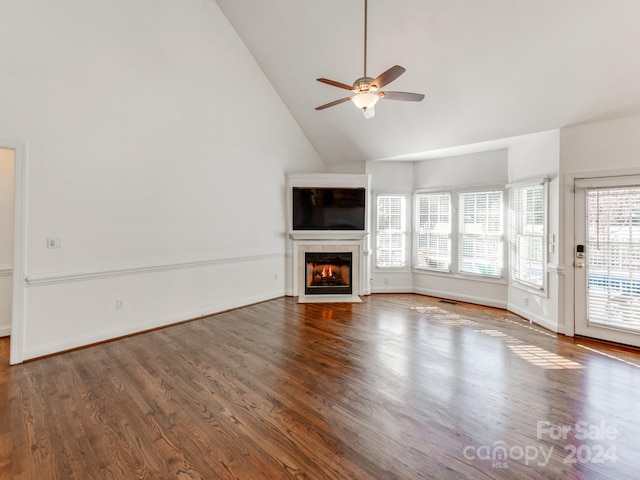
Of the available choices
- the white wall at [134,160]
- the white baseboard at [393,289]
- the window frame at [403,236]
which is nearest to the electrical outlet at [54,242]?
the white wall at [134,160]

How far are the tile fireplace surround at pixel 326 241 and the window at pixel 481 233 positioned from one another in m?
1.85

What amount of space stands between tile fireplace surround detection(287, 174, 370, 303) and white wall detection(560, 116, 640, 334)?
3.04 m

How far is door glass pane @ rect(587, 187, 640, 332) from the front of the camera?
3.68m

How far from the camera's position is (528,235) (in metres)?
4.82

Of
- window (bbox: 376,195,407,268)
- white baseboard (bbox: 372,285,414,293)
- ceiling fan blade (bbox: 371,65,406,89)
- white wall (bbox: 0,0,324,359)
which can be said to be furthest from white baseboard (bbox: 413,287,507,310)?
ceiling fan blade (bbox: 371,65,406,89)

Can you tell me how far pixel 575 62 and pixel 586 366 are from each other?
3.24m

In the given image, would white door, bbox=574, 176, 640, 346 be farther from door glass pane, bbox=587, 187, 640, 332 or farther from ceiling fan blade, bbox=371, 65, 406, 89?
ceiling fan blade, bbox=371, 65, 406, 89

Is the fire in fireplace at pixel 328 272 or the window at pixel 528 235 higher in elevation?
the window at pixel 528 235

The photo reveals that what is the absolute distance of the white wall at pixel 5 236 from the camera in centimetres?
398

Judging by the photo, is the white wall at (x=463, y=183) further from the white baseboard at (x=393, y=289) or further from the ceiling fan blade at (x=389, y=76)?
the ceiling fan blade at (x=389, y=76)

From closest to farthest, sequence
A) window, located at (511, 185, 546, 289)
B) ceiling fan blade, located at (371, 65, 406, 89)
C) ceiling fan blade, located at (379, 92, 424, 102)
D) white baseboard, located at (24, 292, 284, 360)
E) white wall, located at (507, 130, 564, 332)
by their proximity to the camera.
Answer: ceiling fan blade, located at (371, 65, 406, 89) → ceiling fan blade, located at (379, 92, 424, 102) → white baseboard, located at (24, 292, 284, 360) → white wall, located at (507, 130, 564, 332) → window, located at (511, 185, 546, 289)

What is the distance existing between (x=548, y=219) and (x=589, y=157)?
0.91 m

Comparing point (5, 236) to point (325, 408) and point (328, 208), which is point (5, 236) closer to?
point (325, 408)

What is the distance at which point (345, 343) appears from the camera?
3846 millimetres
